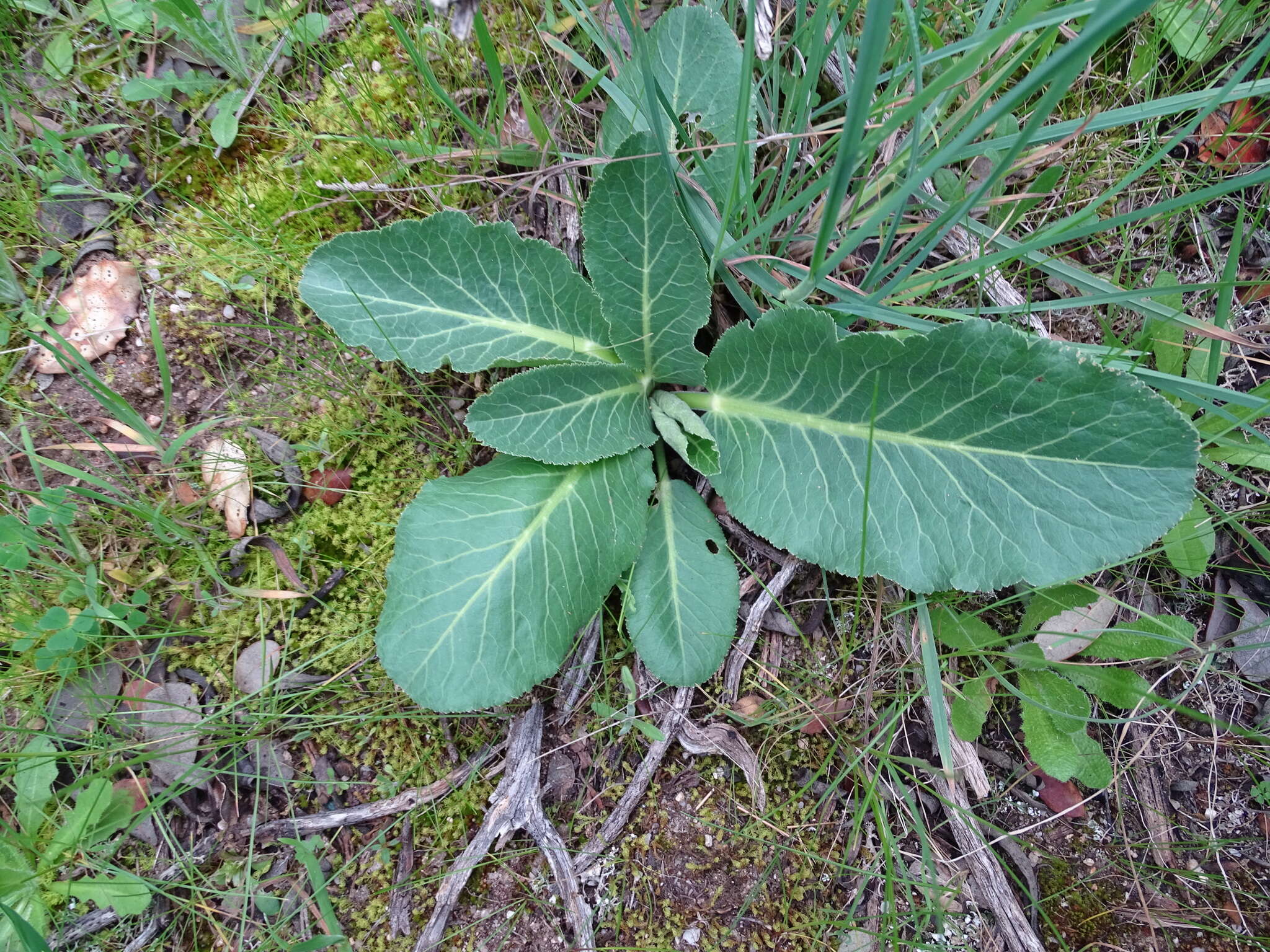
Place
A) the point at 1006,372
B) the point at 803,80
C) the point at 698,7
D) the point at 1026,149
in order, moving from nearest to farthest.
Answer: the point at 1006,372 → the point at 803,80 → the point at 698,7 → the point at 1026,149

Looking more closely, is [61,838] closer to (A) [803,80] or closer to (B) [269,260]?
(B) [269,260]

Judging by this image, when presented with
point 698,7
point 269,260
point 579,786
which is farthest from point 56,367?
point 698,7

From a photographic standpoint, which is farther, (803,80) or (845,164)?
(803,80)

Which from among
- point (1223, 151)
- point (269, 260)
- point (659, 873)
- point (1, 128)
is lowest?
point (659, 873)

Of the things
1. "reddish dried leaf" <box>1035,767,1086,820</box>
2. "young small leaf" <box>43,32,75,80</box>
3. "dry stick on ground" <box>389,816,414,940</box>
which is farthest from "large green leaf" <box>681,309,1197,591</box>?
"young small leaf" <box>43,32,75,80</box>

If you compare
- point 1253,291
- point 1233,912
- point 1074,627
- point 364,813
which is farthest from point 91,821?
point 1253,291

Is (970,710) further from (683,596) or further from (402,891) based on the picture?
(402,891)

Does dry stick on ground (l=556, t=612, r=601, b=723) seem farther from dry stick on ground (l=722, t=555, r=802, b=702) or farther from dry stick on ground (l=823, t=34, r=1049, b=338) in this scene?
dry stick on ground (l=823, t=34, r=1049, b=338)
